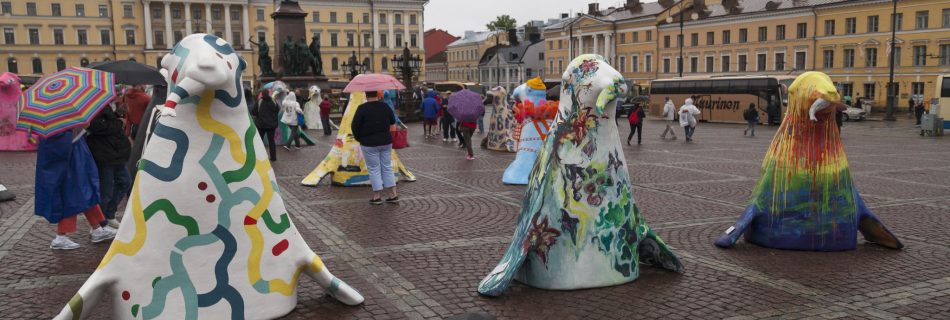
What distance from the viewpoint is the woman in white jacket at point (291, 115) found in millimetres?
18766

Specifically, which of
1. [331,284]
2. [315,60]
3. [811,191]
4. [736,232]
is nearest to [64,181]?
[331,284]

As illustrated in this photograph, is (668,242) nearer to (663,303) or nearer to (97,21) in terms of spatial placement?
(663,303)

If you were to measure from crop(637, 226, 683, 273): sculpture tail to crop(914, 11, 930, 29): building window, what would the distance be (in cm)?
5009

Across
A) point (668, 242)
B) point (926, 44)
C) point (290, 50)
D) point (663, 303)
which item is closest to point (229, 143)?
point (663, 303)

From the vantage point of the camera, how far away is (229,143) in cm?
490

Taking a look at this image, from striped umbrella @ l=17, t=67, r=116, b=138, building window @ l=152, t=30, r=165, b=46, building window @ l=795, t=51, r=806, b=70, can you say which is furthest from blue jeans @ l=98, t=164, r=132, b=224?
building window @ l=152, t=30, r=165, b=46

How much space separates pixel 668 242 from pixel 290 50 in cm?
2782

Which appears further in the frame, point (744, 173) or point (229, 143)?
point (744, 173)

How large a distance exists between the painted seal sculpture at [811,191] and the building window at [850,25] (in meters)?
50.7

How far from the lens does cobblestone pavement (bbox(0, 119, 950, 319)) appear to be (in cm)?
549

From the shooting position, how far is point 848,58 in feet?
173

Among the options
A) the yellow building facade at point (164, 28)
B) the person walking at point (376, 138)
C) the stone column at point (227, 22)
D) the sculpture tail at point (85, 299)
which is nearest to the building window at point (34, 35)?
the yellow building facade at point (164, 28)

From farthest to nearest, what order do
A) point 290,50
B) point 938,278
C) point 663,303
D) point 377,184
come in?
point 290,50 < point 377,184 < point 938,278 < point 663,303

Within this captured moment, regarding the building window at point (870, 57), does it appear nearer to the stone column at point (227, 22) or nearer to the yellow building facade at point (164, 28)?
the yellow building facade at point (164, 28)
